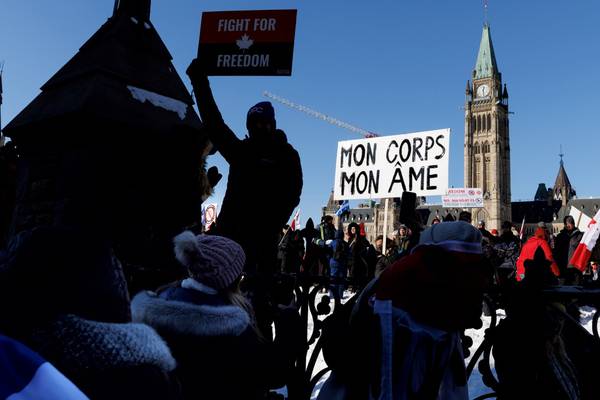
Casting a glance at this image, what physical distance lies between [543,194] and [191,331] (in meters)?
128

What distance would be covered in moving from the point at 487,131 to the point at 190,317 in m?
112

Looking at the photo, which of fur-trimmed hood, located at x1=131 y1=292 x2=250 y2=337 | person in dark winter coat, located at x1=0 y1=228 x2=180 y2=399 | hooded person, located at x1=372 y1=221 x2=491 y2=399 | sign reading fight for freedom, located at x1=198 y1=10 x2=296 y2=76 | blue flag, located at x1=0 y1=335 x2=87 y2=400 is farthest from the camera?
sign reading fight for freedom, located at x1=198 y1=10 x2=296 y2=76

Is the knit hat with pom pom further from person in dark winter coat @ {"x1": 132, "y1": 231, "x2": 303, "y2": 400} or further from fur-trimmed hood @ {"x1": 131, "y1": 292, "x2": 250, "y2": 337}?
fur-trimmed hood @ {"x1": 131, "y1": 292, "x2": 250, "y2": 337}

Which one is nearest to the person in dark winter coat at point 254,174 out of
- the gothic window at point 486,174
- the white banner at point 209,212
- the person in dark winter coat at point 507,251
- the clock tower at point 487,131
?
the person in dark winter coat at point 507,251

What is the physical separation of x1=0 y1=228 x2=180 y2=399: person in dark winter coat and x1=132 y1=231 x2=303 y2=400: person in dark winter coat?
0.95 m

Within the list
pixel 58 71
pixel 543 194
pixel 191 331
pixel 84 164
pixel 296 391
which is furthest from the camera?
pixel 543 194

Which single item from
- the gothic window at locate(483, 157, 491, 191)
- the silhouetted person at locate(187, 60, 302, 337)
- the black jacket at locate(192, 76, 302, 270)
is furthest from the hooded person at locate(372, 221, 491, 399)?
the gothic window at locate(483, 157, 491, 191)

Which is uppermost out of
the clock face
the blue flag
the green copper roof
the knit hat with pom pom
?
the green copper roof

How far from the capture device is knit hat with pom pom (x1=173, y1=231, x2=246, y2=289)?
2125 mm

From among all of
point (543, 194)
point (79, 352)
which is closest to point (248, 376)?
point (79, 352)

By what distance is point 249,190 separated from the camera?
3270mm

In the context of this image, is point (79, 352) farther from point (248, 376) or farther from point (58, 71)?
point (58, 71)

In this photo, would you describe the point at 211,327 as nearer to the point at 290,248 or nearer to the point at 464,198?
the point at 290,248

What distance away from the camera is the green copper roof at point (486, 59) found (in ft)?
345
